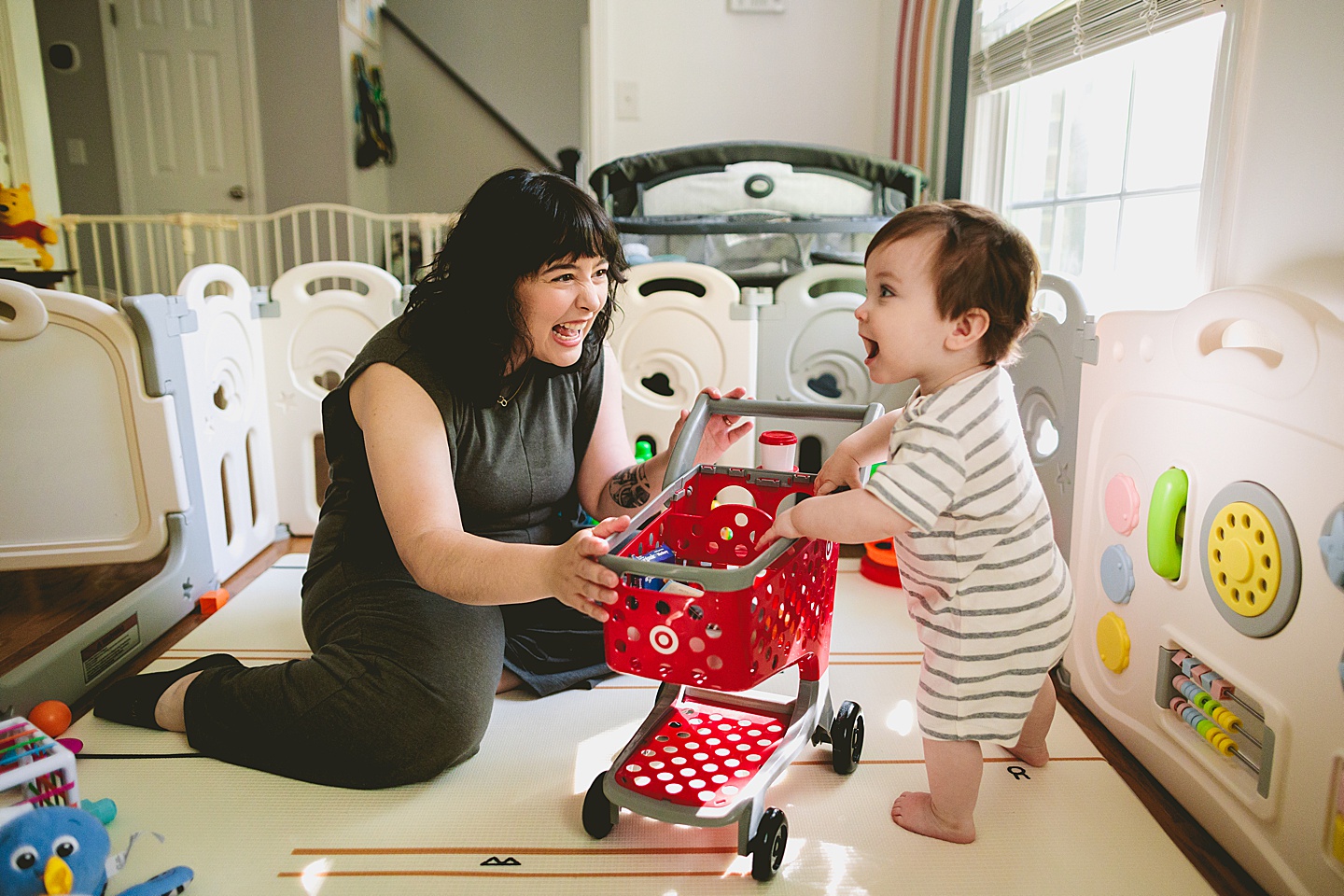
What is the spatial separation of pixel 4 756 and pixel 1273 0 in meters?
1.92

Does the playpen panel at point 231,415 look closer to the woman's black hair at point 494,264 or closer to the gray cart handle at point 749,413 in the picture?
the woman's black hair at point 494,264

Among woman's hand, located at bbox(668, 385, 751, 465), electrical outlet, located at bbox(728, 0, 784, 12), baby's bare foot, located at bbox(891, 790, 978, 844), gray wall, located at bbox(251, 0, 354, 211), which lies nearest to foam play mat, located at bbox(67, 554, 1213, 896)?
baby's bare foot, located at bbox(891, 790, 978, 844)

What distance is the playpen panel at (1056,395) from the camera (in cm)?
159

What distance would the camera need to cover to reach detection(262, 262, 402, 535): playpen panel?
2352 millimetres

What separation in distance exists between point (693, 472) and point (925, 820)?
56 centimetres

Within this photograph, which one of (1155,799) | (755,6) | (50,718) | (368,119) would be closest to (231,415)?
(50,718)

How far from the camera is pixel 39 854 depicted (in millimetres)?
1016

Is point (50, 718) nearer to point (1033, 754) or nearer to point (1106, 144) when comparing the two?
point (1033, 754)

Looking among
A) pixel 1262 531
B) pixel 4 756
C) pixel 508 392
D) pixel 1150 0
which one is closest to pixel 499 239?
pixel 508 392

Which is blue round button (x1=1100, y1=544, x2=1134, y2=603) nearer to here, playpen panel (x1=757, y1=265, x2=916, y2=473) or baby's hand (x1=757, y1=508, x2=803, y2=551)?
baby's hand (x1=757, y1=508, x2=803, y2=551)

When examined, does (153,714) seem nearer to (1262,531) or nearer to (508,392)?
(508,392)

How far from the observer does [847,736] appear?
1.34 meters

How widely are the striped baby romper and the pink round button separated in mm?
267

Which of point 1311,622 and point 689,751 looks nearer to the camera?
point 1311,622
